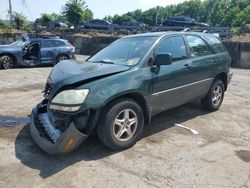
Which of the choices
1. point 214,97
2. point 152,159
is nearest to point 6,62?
point 214,97

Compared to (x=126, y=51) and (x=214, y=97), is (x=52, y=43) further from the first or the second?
(x=126, y=51)

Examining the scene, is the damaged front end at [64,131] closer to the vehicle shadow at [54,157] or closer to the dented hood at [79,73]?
the vehicle shadow at [54,157]

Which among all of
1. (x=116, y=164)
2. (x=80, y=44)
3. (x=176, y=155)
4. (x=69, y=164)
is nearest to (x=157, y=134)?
(x=176, y=155)

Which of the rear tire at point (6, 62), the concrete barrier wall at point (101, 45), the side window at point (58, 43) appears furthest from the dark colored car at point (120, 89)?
the side window at point (58, 43)

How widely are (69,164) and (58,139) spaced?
393 mm

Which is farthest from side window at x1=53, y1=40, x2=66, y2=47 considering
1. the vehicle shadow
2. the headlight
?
the headlight

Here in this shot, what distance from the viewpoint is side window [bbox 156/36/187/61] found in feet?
16.5

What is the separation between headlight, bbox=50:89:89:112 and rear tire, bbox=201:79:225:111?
3.17 metres

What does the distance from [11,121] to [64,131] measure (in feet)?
7.59

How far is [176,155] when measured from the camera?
4.25m

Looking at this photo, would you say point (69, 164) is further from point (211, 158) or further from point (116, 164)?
point (211, 158)

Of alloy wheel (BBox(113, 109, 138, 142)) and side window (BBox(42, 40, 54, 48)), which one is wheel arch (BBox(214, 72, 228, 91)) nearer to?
alloy wheel (BBox(113, 109, 138, 142))

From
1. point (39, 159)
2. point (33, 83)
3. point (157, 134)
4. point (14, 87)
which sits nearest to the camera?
point (39, 159)

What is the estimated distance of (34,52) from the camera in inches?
549
